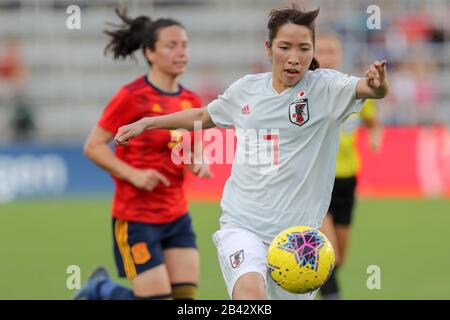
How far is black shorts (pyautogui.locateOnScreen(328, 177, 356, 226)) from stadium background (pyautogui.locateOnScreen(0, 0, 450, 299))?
37.0 inches

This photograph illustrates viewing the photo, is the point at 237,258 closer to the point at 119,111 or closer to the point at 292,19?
the point at 292,19

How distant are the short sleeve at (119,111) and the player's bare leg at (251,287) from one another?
230cm

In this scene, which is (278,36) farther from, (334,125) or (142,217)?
(142,217)

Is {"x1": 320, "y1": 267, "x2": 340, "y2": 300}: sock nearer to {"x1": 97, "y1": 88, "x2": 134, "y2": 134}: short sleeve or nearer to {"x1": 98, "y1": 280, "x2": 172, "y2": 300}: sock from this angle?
{"x1": 98, "y1": 280, "x2": 172, "y2": 300}: sock

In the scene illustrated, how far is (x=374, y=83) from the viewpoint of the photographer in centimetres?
602

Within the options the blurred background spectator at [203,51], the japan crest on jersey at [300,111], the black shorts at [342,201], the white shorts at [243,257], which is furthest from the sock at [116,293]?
the blurred background spectator at [203,51]

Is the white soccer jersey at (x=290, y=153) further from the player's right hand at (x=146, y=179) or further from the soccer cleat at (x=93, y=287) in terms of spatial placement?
the soccer cleat at (x=93, y=287)

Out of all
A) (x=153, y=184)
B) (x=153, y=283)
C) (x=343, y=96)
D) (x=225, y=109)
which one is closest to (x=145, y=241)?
(x=153, y=283)

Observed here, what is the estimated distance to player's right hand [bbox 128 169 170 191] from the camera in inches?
311

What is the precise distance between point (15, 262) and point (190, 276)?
5.28m

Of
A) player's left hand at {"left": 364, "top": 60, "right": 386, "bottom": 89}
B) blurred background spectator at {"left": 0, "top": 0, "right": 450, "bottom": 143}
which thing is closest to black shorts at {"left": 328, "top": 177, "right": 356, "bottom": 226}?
player's left hand at {"left": 364, "top": 60, "right": 386, "bottom": 89}

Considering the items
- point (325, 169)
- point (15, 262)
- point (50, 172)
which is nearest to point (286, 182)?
point (325, 169)

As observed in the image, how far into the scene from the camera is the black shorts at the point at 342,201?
955 centimetres

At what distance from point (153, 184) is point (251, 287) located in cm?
197
